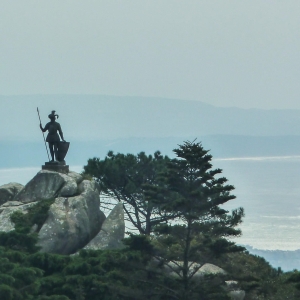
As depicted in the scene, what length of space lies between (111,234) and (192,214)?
5414mm

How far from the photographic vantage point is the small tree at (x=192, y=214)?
31297 millimetres

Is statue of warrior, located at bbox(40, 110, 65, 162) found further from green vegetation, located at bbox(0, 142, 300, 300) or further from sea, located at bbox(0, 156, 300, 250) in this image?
sea, located at bbox(0, 156, 300, 250)

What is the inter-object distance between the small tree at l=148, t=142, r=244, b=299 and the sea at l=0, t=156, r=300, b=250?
52.0ft

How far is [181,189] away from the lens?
3219 cm

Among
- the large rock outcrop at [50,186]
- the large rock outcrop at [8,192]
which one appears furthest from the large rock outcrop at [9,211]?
the large rock outcrop at [8,192]

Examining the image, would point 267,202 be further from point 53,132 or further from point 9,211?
point 9,211

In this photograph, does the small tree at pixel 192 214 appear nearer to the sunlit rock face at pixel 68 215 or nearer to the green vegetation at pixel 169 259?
the green vegetation at pixel 169 259

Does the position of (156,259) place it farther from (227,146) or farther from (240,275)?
(227,146)

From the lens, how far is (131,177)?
145 feet

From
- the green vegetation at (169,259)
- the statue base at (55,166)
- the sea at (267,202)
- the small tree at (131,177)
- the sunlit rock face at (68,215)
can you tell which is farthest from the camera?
the sea at (267,202)

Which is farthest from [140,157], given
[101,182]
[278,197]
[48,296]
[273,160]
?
[273,160]

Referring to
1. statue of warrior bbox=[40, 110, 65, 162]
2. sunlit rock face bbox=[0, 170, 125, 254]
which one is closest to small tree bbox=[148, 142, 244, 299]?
sunlit rock face bbox=[0, 170, 125, 254]

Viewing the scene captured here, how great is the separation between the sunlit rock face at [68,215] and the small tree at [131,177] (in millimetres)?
6448

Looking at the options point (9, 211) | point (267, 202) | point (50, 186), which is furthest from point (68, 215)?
point (267, 202)
